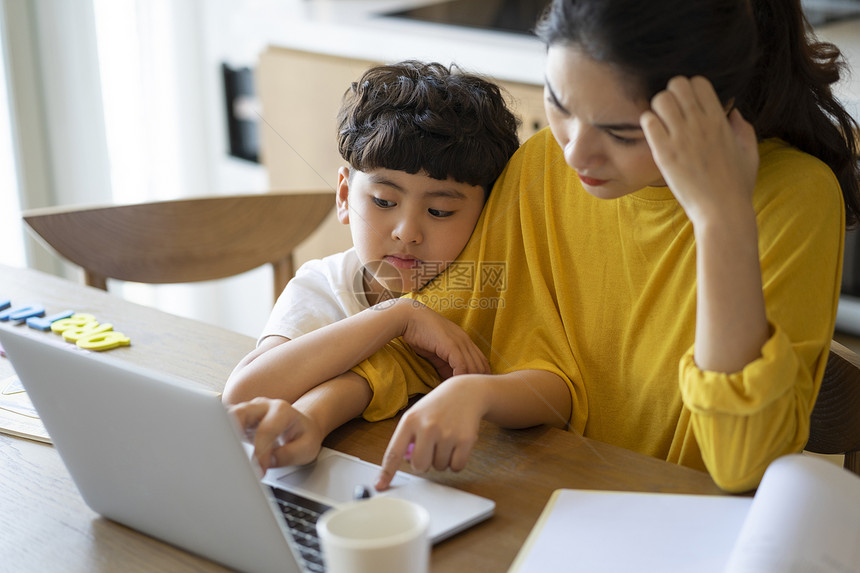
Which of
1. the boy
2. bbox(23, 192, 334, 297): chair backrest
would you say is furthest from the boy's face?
bbox(23, 192, 334, 297): chair backrest

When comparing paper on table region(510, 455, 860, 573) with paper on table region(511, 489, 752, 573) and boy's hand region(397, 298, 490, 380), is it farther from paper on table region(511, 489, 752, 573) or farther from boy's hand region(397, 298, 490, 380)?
boy's hand region(397, 298, 490, 380)

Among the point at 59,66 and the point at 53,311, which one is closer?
the point at 53,311

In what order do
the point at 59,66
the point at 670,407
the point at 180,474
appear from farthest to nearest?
the point at 59,66, the point at 670,407, the point at 180,474

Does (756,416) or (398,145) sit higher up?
(398,145)

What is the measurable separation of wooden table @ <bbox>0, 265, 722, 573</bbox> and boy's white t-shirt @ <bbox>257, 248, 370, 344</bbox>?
10cm

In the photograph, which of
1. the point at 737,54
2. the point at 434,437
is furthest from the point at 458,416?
the point at 737,54

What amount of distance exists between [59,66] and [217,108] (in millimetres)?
555

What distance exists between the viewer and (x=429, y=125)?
98 centimetres

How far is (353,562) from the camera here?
546 mm

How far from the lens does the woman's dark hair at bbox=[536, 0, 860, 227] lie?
0.73 meters

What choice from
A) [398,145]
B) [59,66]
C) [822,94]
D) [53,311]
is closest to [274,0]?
[59,66]

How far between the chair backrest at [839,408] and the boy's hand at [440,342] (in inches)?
13.9

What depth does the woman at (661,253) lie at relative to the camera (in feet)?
2.39

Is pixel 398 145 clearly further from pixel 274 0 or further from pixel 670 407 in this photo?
pixel 274 0
